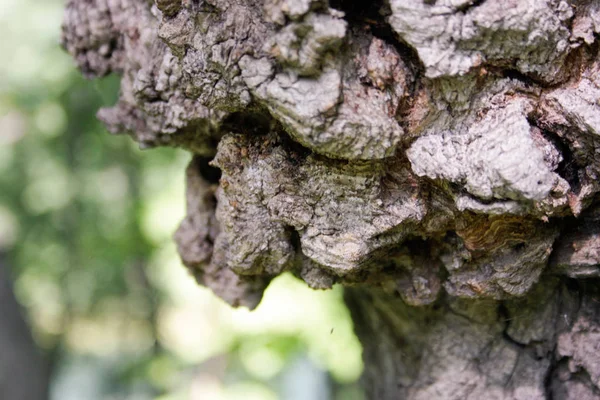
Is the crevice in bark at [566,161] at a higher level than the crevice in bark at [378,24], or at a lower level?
lower

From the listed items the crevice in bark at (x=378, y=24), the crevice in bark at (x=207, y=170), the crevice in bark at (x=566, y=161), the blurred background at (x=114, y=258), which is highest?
the crevice in bark at (x=378, y=24)

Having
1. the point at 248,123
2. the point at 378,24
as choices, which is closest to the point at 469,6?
the point at 378,24

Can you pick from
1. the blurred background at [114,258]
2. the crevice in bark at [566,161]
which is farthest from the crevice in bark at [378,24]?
the blurred background at [114,258]

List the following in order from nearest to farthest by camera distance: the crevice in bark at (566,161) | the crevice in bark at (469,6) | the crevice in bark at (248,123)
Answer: the crevice in bark at (469,6) < the crevice in bark at (566,161) < the crevice in bark at (248,123)

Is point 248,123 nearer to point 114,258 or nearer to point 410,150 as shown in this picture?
point 410,150

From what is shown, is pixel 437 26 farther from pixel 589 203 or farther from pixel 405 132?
pixel 589 203

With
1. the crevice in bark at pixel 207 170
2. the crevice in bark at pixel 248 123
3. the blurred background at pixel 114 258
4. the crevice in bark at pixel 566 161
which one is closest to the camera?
the crevice in bark at pixel 566 161

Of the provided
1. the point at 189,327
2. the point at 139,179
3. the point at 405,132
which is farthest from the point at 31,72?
the point at 405,132

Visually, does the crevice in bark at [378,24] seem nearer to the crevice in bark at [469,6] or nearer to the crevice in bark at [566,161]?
the crevice in bark at [469,6]

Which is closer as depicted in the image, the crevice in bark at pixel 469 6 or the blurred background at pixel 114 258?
the crevice in bark at pixel 469 6
